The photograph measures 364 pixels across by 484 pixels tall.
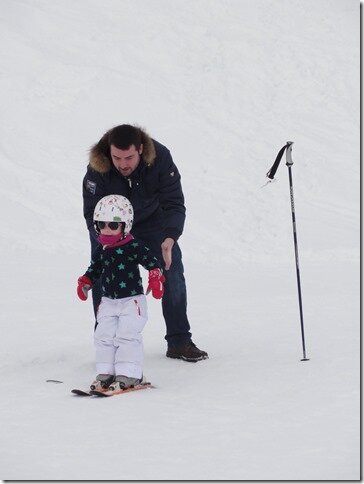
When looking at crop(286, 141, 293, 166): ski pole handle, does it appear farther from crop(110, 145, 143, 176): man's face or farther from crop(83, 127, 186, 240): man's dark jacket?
crop(110, 145, 143, 176): man's face

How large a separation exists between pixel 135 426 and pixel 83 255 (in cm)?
942

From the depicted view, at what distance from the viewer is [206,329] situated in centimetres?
979

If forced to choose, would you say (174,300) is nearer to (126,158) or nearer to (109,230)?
(109,230)

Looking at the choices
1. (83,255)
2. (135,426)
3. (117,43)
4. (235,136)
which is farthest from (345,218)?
(135,426)

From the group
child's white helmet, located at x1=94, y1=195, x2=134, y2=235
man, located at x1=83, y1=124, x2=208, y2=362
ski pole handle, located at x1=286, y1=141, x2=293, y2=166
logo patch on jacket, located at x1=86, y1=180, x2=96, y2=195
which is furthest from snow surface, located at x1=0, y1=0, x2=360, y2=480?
ski pole handle, located at x1=286, y1=141, x2=293, y2=166

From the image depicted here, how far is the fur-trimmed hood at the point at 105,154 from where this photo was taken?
754 cm

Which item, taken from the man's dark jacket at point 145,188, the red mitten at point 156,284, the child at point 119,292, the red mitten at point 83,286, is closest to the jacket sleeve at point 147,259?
the child at point 119,292

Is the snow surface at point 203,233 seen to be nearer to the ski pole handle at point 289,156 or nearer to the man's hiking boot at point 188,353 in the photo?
the man's hiking boot at point 188,353

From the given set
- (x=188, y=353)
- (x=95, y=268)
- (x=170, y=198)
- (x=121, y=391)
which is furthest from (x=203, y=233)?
(x=121, y=391)

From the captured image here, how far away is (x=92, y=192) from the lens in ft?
25.4

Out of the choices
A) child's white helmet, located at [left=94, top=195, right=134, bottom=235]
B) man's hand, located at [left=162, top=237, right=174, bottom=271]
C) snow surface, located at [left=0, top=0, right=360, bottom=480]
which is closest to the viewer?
snow surface, located at [left=0, top=0, right=360, bottom=480]

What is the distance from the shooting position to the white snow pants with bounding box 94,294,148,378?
705cm

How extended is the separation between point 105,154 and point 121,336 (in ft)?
5.16

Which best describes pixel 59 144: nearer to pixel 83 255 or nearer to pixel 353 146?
pixel 83 255
